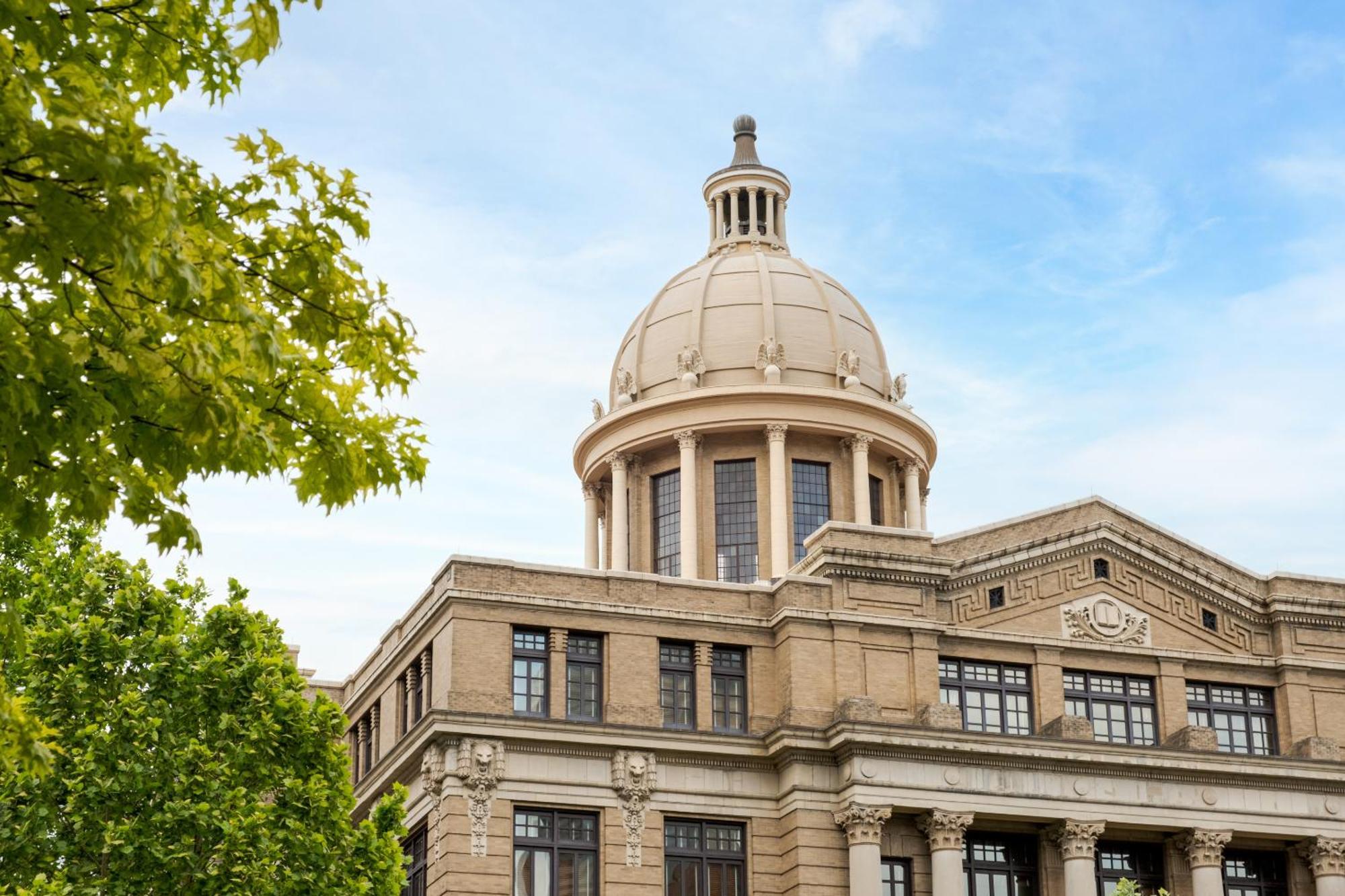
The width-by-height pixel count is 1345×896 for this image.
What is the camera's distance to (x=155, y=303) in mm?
12641

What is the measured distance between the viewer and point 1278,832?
46.4 metres

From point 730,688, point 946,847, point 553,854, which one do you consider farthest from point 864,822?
point 553,854

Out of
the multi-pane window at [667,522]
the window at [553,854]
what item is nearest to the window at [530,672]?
the window at [553,854]

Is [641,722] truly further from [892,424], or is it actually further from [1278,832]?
[892,424]

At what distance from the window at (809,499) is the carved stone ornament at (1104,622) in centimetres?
1149

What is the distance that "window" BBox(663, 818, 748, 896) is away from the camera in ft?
142

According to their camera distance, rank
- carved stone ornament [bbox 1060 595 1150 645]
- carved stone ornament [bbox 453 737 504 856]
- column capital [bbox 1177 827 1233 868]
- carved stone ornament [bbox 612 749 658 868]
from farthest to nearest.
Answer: carved stone ornament [bbox 1060 595 1150 645], column capital [bbox 1177 827 1233 868], carved stone ornament [bbox 612 749 658 868], carved stone ornament [bbox 453 737 504 856]

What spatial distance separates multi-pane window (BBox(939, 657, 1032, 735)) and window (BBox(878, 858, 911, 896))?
3908 millimetres

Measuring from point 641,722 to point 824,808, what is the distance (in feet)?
15.8

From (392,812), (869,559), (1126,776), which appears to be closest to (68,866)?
(392,812)

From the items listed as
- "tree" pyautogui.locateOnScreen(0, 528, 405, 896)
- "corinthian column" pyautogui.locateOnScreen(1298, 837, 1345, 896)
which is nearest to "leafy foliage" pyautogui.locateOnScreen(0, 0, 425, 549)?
"tree" pyautogui.locateOnScreen(0, 528, 405, 896)

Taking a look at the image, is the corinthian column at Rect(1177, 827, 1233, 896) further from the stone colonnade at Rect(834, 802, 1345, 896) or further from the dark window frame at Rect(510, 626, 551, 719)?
the dark window frame at Rect(510, 626, 551, 719)

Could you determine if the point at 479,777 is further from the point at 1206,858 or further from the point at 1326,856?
the point at 1326,856

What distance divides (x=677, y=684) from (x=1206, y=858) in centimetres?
1388
